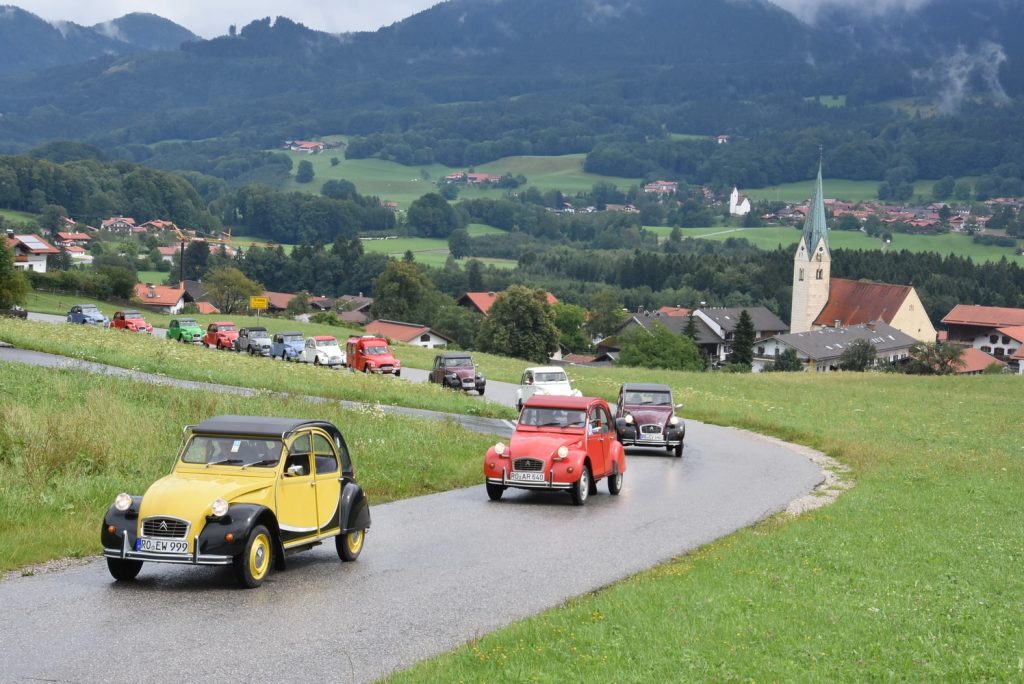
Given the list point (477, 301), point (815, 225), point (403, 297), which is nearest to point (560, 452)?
point (403, 297)

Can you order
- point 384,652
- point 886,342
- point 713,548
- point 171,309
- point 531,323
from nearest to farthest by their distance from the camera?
Answer: 1. point 384,652
2. point 713,548
3. point 531,323
4. point 171,309
5. point 886,342

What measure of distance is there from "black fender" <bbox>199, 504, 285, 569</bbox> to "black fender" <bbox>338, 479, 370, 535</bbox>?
1776mm

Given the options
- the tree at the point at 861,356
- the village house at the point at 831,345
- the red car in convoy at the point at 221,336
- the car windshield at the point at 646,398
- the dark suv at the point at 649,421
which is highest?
the car windshield at the point at 646,398

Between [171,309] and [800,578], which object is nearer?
[800,578]

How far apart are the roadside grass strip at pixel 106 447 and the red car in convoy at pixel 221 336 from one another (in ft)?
109

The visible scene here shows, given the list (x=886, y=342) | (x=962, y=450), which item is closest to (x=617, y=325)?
(x=886, y=342)

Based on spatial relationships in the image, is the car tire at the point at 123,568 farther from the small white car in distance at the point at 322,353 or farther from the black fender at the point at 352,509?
the small white car in distance at the point at 322,353

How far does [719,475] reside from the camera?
27641mm

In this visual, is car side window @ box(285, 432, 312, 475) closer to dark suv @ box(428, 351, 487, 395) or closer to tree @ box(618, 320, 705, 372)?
dark suv @ box(428, 351, 487, 395)

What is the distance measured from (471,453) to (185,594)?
14.0m

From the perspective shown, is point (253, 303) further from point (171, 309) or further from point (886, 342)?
point (886, 342)

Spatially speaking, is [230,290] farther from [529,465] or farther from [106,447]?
[529,465]

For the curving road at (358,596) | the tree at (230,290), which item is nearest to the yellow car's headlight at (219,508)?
the curving road at (358,596)

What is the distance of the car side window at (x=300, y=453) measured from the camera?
14.8m
